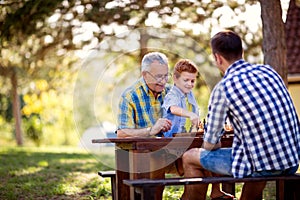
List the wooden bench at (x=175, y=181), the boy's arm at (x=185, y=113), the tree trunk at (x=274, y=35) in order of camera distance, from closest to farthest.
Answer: the wooden bench at (x=175, y=181)
the boy's arm at (x=185, y=113)
the tree trunk at (x=274, y=35)

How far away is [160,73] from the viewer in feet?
17.9

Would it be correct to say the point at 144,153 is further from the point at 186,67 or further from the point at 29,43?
the point at 29,43

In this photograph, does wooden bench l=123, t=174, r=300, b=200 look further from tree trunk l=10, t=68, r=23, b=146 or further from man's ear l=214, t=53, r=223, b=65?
tree trunk l=10, t=68, r=23, b=146

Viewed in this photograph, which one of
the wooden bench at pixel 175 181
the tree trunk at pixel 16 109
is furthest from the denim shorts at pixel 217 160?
the tree trunk at pixel 16 109

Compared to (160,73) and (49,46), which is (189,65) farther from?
(49,46)

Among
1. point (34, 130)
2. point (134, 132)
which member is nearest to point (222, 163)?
point (134, 132)

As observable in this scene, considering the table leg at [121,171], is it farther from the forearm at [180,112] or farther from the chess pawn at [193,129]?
the chess pawn at [193,129]

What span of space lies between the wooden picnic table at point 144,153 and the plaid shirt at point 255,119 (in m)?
0.53

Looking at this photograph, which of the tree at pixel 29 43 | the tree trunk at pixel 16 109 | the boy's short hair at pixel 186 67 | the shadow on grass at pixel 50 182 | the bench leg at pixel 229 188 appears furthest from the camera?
the tree trunk at pixel 16 109

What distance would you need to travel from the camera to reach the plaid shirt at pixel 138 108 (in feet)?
17.7

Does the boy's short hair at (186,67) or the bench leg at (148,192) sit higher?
the boy's short hair at (186,67)

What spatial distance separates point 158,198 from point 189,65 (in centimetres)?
121

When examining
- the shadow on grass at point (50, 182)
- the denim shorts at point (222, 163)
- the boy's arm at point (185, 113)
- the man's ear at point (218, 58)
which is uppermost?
the man's ear at point (218, 58)

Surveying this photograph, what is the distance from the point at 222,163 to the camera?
440cm
